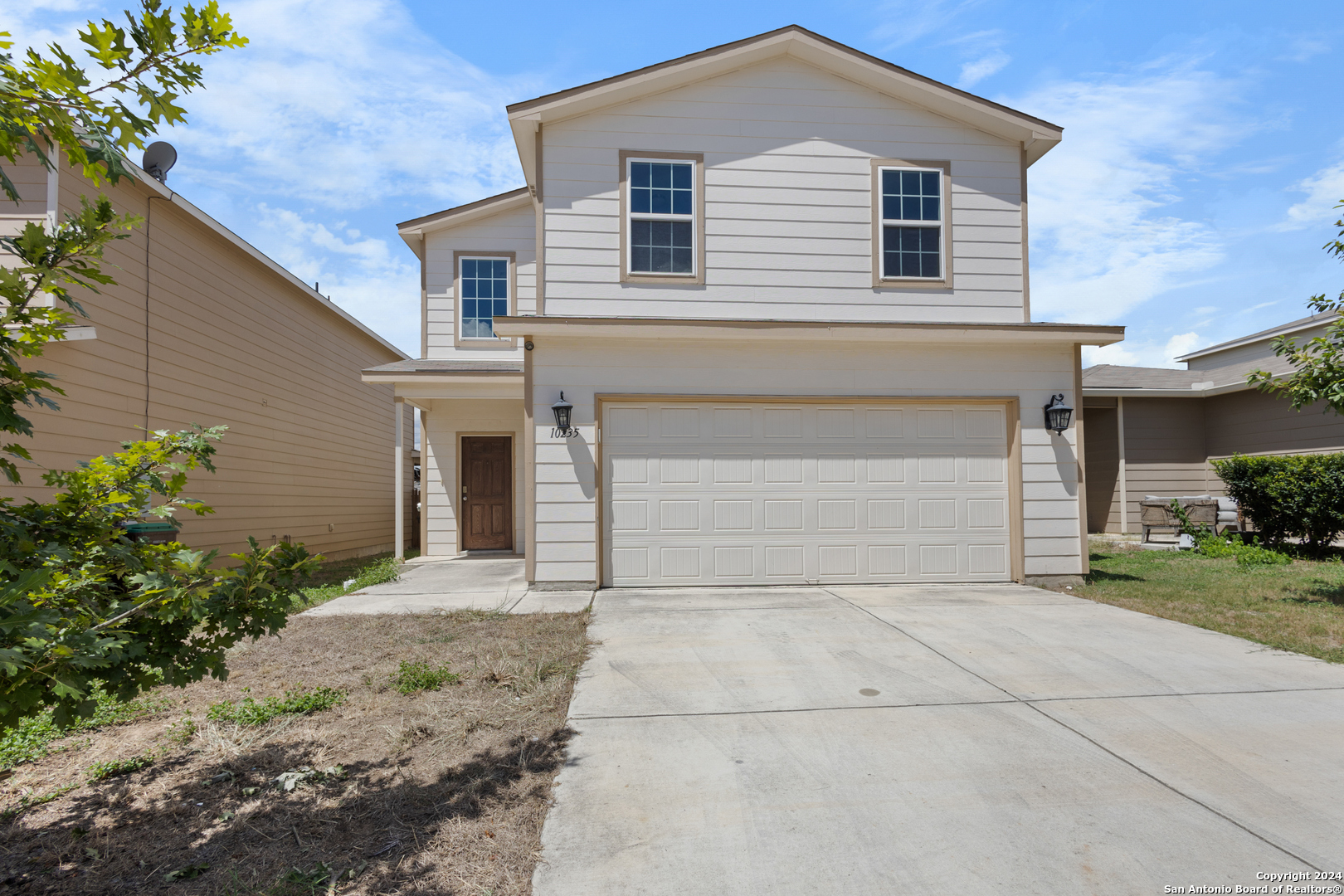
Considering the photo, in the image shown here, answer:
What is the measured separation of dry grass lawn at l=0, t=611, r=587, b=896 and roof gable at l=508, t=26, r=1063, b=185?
20.6 feet

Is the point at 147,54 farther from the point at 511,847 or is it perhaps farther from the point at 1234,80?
the point at 1234,80

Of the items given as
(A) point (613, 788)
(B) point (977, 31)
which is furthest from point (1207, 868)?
(B) point (977, 31)

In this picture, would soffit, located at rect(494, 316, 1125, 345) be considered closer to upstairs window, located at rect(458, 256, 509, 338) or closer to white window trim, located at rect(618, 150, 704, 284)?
white window trim, located at rect(618, 150, 704, 284)

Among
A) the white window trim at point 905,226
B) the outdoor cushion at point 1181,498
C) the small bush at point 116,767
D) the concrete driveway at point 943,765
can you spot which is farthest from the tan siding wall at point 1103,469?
the small bush at point 116,767

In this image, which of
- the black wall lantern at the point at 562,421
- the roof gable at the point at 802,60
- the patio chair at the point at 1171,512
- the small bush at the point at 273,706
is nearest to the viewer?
the small bush at the point at 273,706

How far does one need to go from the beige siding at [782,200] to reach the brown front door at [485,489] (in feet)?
15.7

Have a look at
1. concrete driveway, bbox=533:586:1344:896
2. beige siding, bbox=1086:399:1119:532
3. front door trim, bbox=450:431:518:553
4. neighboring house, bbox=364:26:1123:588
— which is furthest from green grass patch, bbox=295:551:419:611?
beige siding, bbox=1086:399:1119:532

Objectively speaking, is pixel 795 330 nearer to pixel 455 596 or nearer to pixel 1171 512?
pixel 455 596

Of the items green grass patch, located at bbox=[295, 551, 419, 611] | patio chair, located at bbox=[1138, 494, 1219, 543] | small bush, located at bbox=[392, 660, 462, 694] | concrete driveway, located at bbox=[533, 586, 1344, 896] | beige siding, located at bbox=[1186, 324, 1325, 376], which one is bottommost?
green grass patch, located at bbox=[295, 551, 419, 611]

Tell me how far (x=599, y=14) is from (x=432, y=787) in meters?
7.83

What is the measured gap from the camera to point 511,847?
103 inches

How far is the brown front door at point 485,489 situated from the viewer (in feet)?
39.6

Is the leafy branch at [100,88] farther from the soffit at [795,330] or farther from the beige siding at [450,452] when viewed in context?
the beige siding at [450,452]

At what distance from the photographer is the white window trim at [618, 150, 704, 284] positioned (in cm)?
807
